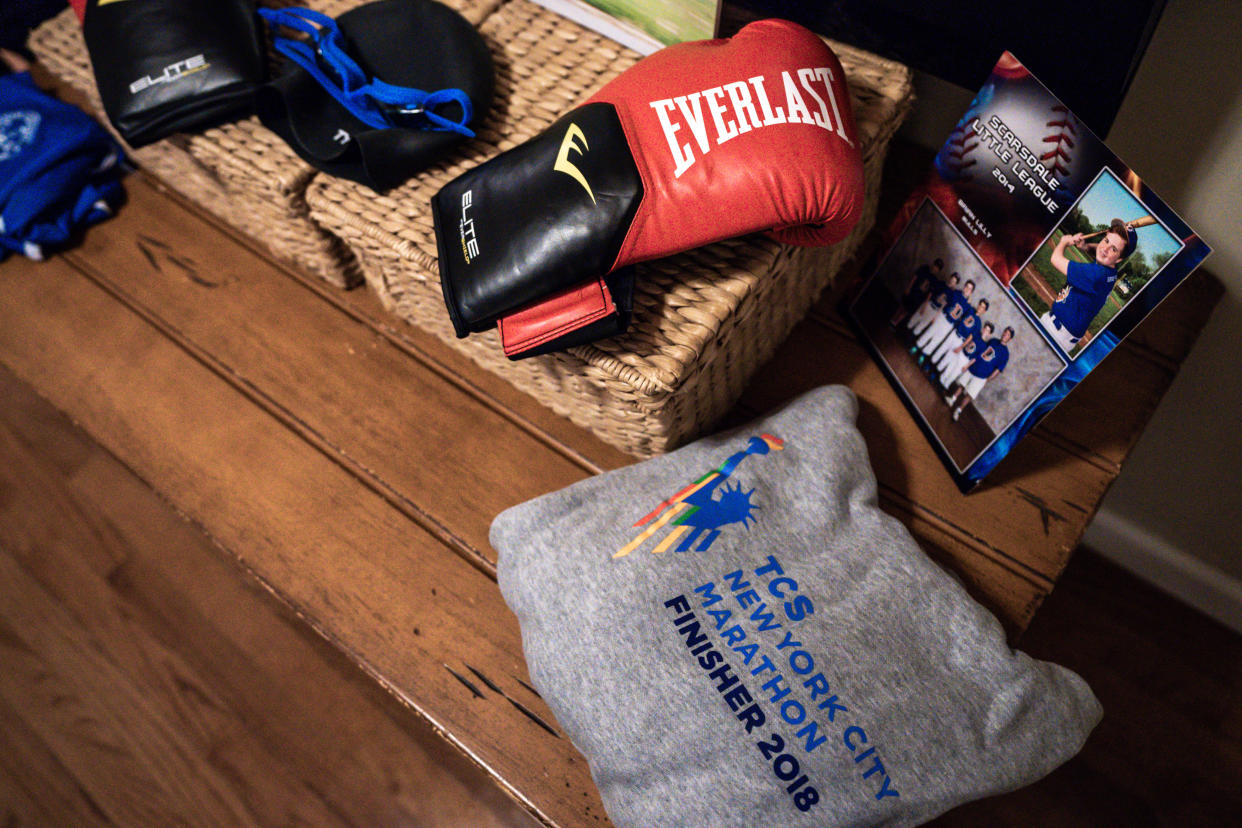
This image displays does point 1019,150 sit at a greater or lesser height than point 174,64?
greater

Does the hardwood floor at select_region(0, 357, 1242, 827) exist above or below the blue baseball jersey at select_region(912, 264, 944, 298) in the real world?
below

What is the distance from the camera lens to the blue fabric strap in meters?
0.79

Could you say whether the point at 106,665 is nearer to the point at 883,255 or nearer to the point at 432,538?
the point at 432,538

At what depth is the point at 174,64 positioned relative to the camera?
0.84 m

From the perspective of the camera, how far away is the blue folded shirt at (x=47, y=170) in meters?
0.99

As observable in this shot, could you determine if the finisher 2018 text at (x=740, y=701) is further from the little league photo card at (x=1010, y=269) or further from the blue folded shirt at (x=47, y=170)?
the blue folded shirt at (x=47, y=170)

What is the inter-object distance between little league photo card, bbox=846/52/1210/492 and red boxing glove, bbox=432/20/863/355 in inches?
5.6

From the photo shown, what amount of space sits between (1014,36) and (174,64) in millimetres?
820

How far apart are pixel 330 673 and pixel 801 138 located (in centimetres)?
90

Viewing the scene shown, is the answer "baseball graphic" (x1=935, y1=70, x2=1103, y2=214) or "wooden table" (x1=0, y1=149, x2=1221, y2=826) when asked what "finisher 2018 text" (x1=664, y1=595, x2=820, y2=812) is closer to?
"wooden table" (x1=0, y1=149, x2=1221, y2=826)

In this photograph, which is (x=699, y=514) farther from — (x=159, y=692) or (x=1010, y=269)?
(x=159, y=692)

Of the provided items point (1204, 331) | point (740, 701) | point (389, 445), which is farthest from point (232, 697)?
point (1204, 331)

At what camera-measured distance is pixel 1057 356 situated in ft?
2.21

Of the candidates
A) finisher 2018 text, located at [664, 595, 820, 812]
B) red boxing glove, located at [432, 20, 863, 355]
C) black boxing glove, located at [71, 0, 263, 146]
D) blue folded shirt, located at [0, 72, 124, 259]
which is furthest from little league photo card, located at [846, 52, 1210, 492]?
blue folded shirt, located at [0, 72, 124, 259]
